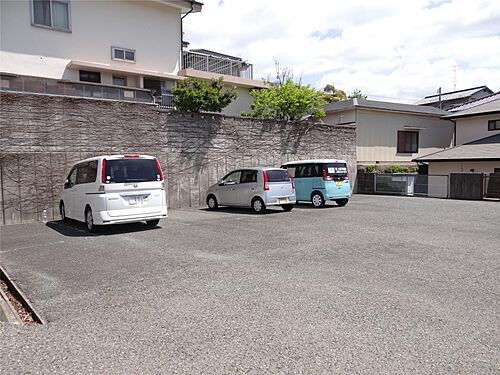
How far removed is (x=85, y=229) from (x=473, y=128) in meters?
24.7

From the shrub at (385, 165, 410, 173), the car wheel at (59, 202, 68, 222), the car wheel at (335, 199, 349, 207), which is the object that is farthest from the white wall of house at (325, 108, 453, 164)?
the car wheel at (59, 202, 68, 222)

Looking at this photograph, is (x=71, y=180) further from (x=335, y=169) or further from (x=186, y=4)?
(x=186, y=4)

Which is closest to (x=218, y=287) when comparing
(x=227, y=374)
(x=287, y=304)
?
(x=287, y=304)

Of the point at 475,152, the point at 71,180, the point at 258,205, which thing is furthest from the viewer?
the point at 475,152

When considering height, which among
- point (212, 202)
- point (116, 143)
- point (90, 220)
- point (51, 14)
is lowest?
point (212, 202)

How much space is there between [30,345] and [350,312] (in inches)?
124

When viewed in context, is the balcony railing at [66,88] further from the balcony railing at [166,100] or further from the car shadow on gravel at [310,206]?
the car shadow on gravel at [310,206]

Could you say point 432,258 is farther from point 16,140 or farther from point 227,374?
point 16,140

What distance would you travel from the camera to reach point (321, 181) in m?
14.6

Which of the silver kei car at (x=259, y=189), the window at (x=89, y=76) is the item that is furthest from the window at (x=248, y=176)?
the window at (x=89, y=76)

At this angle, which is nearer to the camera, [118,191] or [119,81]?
[118,191]

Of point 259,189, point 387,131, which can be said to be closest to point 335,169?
point 259,189

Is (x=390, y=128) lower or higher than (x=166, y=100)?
lower

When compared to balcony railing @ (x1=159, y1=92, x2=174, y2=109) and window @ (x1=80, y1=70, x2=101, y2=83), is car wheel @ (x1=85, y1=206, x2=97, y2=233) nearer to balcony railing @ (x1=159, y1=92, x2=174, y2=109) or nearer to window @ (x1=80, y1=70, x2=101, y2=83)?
window @ (x1=80, y1=70, x2=101, y2=83)
